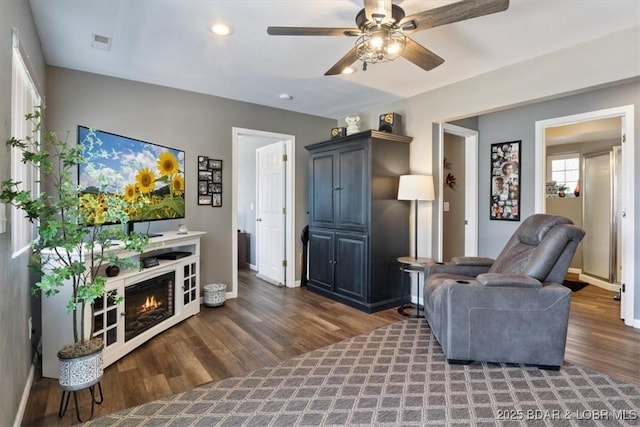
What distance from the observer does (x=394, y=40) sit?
6.52 ft

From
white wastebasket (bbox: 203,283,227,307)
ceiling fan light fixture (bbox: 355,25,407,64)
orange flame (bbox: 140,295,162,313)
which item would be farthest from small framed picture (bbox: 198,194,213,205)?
ceiling fan light fixture (bbox: 355,25,407,64)

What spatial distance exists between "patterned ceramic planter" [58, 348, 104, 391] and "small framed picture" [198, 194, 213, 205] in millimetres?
2289

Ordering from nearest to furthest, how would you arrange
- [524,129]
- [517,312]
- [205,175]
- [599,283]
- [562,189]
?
[517,312] → [205,175] → [524,129] → [599,283] → [562,189]

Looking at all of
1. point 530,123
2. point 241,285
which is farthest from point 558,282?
point 241,285

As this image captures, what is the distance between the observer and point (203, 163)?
12.9 feet

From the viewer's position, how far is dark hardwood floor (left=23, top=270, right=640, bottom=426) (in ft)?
6.88

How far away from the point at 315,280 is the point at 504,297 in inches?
100

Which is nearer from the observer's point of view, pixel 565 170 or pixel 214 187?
pixel 214 187

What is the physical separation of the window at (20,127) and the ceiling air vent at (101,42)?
0.56 metres

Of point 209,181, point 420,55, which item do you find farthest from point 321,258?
point 420,55

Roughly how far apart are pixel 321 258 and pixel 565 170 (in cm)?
485

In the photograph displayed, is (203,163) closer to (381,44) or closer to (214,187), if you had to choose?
(214,187)

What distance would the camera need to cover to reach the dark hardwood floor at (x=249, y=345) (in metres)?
2.10

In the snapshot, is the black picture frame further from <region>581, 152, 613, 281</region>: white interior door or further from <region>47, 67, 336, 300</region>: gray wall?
<region>581, 152, 613, 281</region>: white interior door
